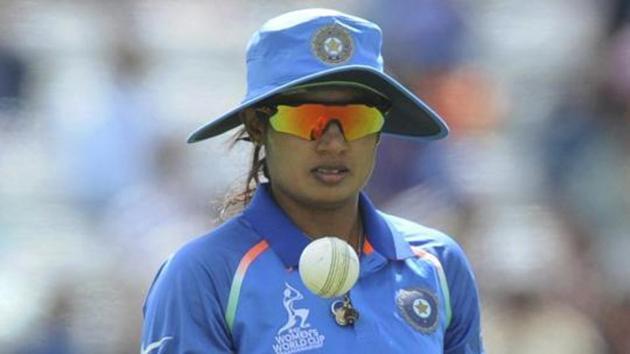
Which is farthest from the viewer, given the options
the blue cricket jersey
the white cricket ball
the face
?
the face

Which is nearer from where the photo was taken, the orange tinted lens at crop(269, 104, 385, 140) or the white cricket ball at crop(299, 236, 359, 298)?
the white cricket ball at crop(299, 236, 359, 298)

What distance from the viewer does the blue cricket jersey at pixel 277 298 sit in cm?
293

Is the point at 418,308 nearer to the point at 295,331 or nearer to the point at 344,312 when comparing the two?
the point at 344,312

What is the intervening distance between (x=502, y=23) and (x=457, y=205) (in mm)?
946

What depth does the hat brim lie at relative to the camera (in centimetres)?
298

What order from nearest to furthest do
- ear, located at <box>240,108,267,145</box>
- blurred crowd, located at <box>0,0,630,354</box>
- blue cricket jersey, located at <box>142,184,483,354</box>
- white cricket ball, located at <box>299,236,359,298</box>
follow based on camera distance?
1. white cricket ball, located at <box>299,236,359,298</box>
2. blue cricket jersey, located at <box>142,184,483,354</box>
3. ear, located at <box>240,108,267,145</box>
4. blurred crowd, located at <box>0,0,630,354</box>

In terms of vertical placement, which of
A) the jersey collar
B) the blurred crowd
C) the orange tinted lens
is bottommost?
the blurred crowd

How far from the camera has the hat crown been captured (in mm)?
Result: 2998

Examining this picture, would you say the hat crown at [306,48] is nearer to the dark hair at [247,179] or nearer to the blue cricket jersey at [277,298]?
the dark hair at [247,179]

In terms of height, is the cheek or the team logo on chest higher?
the cheek

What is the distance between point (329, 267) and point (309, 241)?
27cm

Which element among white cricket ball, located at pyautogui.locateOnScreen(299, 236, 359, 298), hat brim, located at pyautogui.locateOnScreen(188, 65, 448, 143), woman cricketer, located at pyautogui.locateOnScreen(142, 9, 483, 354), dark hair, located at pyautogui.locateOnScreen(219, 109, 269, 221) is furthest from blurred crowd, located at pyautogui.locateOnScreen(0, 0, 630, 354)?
white cricket ball, located at pyautogui.locateOnScreen(299, 236, 359, 298)

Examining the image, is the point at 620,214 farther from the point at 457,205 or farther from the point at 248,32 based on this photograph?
the point at 248,32

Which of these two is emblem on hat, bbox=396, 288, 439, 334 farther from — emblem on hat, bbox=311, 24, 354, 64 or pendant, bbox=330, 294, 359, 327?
emblem on hat, bbox=311, 24, 354, 64
